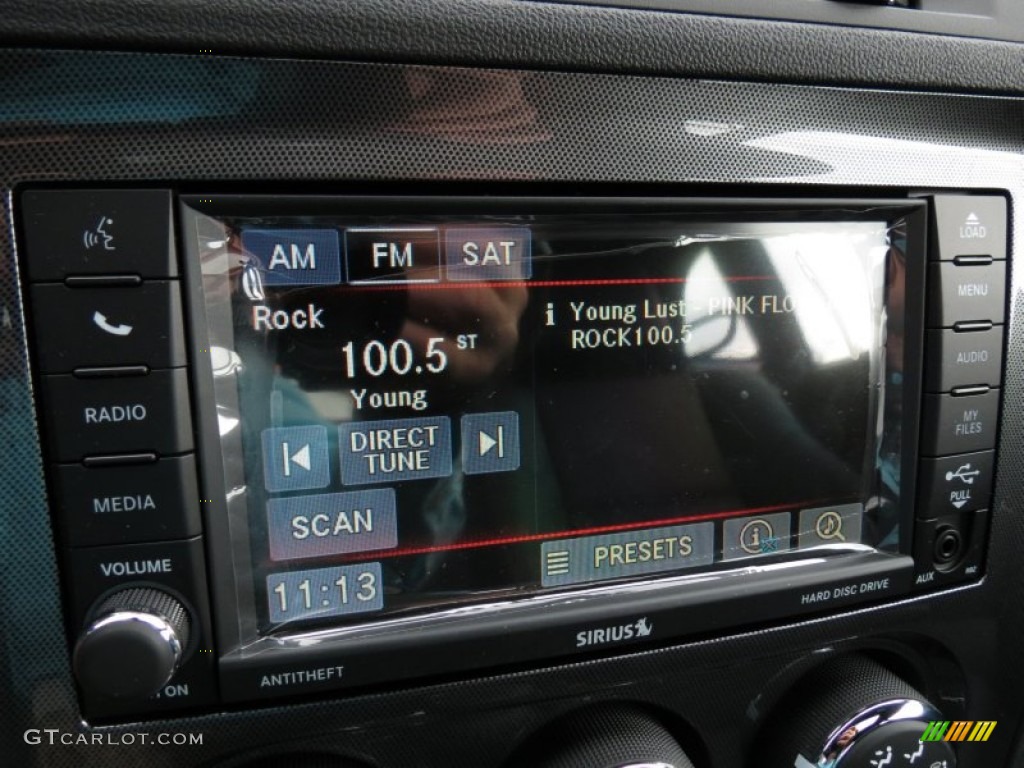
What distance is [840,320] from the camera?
66 cm

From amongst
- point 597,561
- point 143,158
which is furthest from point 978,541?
point 143,158

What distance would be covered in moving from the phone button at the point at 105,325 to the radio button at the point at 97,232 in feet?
0.04

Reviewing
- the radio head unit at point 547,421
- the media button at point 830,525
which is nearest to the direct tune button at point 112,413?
the radio head unit at point 547,421

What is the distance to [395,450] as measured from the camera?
0.57 m

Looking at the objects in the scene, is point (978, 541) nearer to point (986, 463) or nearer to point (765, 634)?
point (986, 463)

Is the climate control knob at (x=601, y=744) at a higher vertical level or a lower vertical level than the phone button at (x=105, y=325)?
lower

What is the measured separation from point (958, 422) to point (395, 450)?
0.47m

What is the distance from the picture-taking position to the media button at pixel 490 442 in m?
0.58

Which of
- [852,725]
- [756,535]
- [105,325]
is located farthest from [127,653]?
[852,725]

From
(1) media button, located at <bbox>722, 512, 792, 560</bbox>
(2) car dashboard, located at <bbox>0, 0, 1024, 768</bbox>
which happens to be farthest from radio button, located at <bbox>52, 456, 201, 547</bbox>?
(1) media button, located at <bbox>722, 512, 792, 560</bbox>

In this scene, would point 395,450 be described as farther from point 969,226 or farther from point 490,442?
point 969,226

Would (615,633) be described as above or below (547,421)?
below

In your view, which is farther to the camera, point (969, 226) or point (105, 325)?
point (969, 226)

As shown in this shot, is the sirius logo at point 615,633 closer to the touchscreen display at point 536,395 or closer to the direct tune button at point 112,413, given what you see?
the touchscreen display at point 536,395
